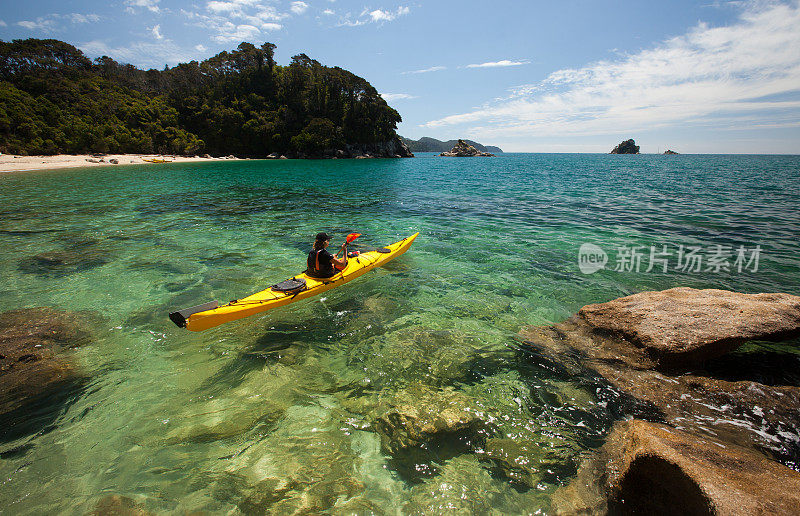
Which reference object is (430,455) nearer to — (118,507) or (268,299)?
(118,507)

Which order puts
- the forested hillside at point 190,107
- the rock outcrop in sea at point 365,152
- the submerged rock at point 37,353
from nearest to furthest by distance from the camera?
the submerged rock at point 37,353 < the forested hillside at point 190,107 < the rock outcrop in sea at point 365,152

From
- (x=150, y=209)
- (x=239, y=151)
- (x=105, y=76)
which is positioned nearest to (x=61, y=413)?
(x=150, y=209)

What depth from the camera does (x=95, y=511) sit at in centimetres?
301

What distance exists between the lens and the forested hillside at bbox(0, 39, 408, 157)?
167 ft

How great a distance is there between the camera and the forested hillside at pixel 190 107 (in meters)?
51.0

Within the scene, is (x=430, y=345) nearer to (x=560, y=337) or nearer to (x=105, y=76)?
(x=560, y=337)

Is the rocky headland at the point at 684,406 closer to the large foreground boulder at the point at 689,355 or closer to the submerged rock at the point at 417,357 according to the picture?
the large foreground boulder at the point at 689,355

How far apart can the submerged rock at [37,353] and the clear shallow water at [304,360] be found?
1.10 ft

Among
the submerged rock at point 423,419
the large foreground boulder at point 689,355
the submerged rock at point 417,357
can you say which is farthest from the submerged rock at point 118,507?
the large foreground boulder at point 689,355

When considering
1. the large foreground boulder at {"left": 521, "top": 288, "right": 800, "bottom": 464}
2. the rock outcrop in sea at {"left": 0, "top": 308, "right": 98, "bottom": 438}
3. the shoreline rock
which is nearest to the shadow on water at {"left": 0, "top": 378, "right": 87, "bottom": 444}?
the rock outcrop in sea at {"left": 0, "top": 308, "right": 98, "bottom": 438}

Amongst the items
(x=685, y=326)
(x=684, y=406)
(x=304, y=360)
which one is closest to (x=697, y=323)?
(x=685, y=326)

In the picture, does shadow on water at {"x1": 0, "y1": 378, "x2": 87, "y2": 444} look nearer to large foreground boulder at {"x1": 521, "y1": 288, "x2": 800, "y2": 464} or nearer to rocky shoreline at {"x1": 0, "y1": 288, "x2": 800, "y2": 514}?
rocky shoreline at {"x1": 0, "y1": 288, "x2": 800, "y2": 514}

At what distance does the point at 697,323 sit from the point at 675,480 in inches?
133

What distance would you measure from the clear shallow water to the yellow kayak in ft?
1.06
